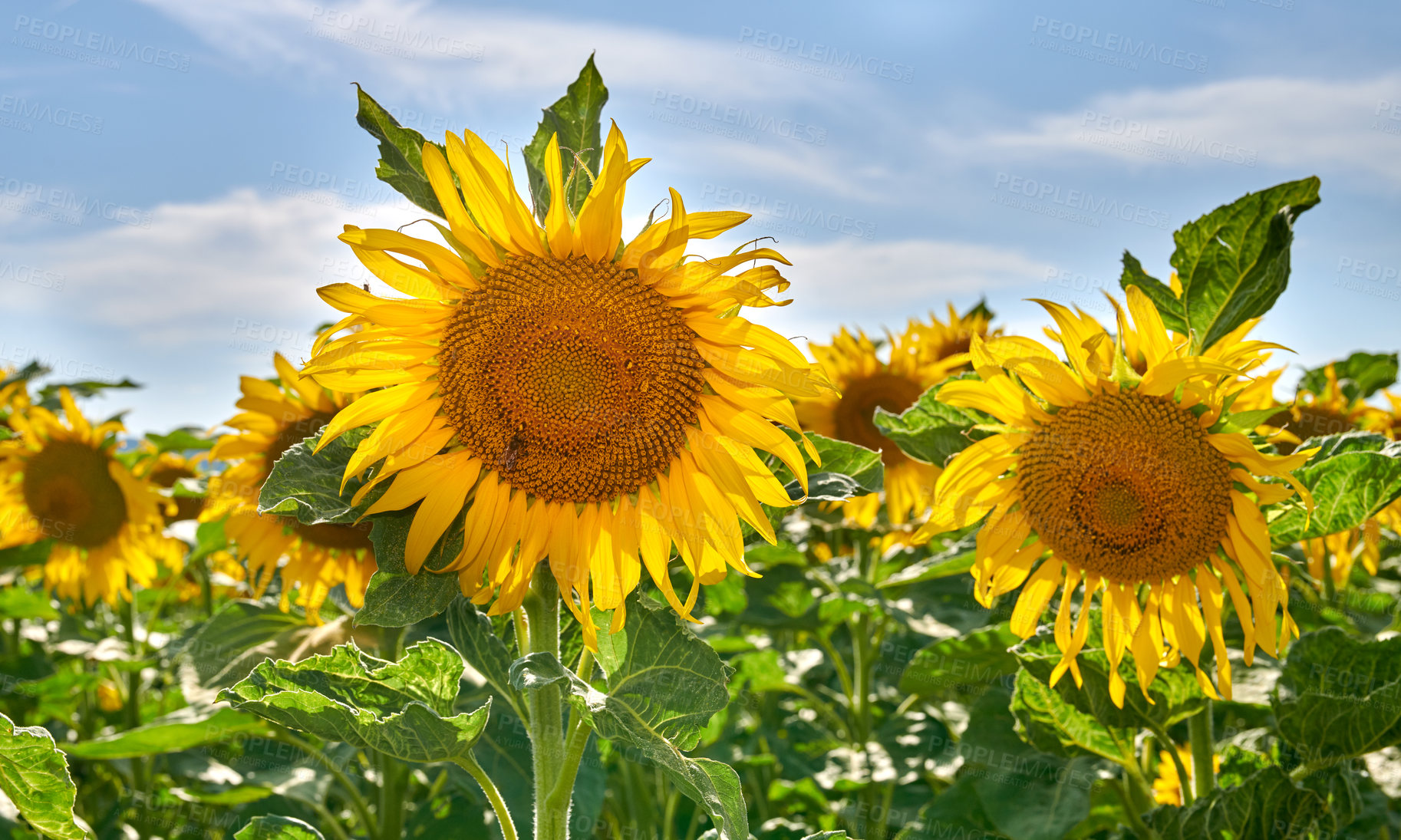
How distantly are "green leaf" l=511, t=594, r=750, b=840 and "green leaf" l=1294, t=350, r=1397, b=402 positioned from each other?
13.1 ft

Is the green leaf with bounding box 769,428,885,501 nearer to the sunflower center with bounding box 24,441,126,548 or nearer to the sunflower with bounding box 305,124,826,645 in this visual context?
the sunflower with bounding box 305,124,826,645

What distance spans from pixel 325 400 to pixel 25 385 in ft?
9.69

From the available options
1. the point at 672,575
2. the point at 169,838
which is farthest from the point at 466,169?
the point at 169,838

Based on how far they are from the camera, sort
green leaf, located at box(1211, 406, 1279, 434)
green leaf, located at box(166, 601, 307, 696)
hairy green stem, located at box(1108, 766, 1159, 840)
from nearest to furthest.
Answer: green leaf, located at box(1211, 406, 1279, 434)
hairy green stem, located at box(1108, 766, 1159, 840)
green leaf, located at box(166, 601, 307, 696)

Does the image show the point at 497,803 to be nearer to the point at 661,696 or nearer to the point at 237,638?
the point at 661,696

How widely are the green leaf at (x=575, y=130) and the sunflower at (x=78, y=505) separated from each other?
12.8ft

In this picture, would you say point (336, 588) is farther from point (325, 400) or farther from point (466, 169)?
point (466, 169)

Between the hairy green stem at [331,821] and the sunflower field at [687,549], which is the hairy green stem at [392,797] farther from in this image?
the hairy green stem at [331,821]

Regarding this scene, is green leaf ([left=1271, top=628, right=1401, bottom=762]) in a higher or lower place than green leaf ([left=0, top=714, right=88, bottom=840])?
lower

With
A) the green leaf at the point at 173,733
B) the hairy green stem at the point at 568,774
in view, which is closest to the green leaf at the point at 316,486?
the hairy green stem at the point at 568,774

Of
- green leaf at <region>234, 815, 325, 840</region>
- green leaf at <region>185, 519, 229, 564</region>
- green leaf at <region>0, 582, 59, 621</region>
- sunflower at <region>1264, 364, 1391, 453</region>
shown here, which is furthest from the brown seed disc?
green leaf at <region>0, 582, 59, 621</region>

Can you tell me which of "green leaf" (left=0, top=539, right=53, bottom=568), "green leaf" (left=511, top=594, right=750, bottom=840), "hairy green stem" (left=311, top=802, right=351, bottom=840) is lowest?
"hairy green stem" (left=311, top=802, right=351, bottom=840)

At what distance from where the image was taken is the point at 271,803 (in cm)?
330

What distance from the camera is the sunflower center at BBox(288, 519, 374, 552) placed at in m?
3.09
